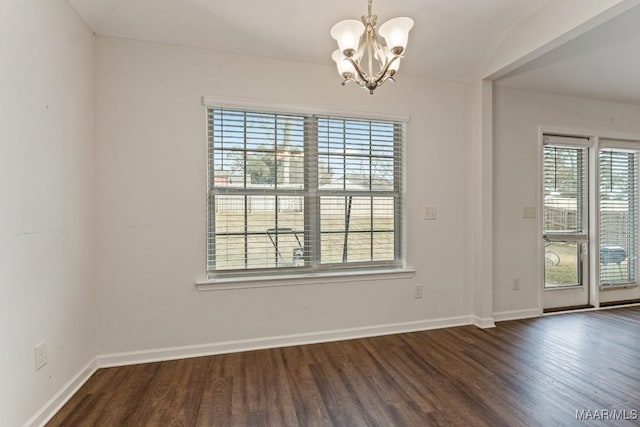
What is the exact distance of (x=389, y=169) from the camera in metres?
2.97

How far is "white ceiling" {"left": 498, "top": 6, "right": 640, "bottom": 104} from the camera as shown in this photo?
239 cm

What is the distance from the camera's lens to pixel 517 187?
334cm

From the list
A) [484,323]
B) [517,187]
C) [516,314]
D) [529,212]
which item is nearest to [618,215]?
[529,212]

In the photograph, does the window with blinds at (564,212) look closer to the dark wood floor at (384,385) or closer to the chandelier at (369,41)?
the dark wood floor at (384,385)

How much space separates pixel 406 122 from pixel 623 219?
3.35 metres

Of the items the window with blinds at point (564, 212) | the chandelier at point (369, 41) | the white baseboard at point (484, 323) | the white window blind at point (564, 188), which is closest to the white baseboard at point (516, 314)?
the white baseboard at point (484, 323)

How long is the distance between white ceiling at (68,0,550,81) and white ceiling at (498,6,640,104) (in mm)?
523

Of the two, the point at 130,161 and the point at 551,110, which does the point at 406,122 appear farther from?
the point at 130,161

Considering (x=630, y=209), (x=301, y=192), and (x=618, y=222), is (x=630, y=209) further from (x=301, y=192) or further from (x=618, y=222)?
(x=301, y=192)

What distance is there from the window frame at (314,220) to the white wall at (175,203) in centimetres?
7

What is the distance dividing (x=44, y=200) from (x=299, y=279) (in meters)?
1.83

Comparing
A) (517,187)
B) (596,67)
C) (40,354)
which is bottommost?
(40,354)

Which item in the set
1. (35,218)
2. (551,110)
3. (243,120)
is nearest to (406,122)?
(243,120)

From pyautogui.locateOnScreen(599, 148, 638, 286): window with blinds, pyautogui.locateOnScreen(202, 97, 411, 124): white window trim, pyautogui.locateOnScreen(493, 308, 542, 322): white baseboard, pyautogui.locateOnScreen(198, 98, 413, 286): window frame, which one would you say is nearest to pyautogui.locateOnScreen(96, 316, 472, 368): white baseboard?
pyautogui.locateOnScreen(493, 308, 542, 322): white baseboard
